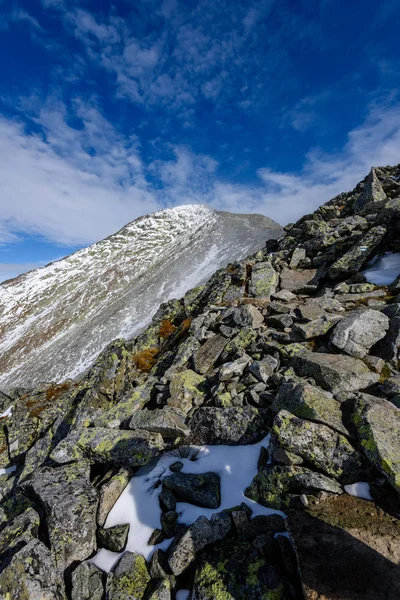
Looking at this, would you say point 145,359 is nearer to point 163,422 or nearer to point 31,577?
point 163,422

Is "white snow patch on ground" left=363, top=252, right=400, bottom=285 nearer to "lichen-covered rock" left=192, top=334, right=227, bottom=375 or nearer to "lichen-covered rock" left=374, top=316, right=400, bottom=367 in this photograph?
"lichen-covered rock" left=374, top=316, right=400, bottom=367

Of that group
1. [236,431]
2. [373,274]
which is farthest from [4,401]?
[373,274]

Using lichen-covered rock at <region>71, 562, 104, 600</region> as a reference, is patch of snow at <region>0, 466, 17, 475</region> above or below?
below

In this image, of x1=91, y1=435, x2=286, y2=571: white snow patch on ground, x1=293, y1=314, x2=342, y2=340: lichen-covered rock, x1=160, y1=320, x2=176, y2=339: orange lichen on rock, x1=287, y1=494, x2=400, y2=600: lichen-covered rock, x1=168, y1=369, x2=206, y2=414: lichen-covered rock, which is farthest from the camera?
x1=160, y1=320, x2=176, y2=339: orange lichen on rock

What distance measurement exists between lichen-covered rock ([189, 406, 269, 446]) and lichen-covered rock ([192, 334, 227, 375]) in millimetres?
3371

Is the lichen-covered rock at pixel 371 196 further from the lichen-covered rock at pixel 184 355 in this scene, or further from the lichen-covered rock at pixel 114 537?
the lichen-covered rock at pixel 114 537

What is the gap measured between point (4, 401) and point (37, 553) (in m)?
25.1

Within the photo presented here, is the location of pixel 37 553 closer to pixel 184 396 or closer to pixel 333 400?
pixel 184 396

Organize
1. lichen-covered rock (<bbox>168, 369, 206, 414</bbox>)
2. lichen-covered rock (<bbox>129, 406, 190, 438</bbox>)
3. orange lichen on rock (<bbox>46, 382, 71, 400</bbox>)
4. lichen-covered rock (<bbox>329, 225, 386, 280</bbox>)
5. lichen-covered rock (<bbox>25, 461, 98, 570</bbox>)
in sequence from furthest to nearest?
orange lichen on rock (<bbox>46, 382, 71, 400</bbox>) < lichen-covered rock (<bbox>329, 225, 386, 280</bbox>) < lichen-covered rock (<bbox>168, 369, 206, 414</bbox>) < lichen-covered rock (<bbox>129, 406, 190, 438</bbox>) < lichen-covered rock (<bbox>25, 461, 98, 570</bbox>)

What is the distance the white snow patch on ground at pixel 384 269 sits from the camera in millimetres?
15312

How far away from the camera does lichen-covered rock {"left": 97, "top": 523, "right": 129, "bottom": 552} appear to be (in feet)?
22.4

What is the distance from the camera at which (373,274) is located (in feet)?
52.9

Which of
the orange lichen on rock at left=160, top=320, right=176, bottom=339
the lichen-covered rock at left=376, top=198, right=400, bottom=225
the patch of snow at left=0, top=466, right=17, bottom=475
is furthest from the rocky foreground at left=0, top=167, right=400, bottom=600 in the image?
the lichen-covered rock at left=376, top=198, right=400, bottom=225

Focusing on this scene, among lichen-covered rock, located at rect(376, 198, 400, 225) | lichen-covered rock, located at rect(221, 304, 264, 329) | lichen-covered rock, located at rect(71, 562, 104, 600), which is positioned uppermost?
lichen-covered rock, located at rect(376, 198, 400, 225)
